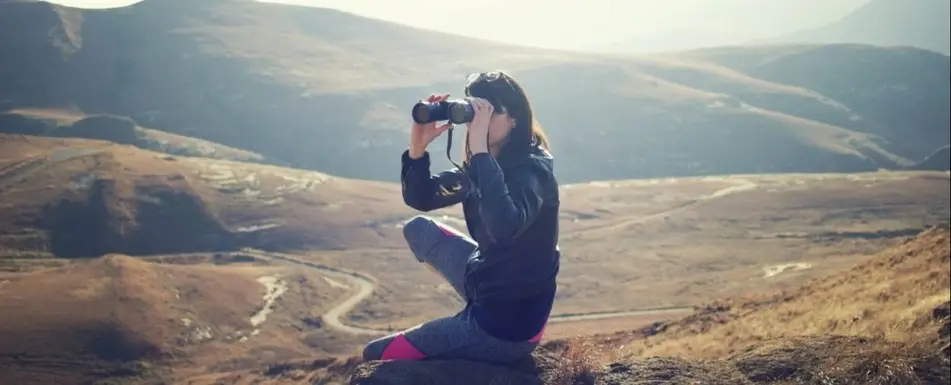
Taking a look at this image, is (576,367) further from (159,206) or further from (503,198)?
(159,206)

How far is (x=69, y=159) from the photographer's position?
10438cm

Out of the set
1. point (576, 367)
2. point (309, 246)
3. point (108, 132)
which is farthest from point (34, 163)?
point (576, 367)

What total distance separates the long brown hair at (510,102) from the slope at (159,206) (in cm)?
8839

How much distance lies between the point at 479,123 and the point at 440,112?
0.52 meters

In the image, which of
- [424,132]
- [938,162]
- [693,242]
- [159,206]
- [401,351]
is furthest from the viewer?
[938,162]

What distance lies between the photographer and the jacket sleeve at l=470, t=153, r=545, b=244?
6.17 metres

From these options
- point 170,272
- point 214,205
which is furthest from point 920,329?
point 214,205

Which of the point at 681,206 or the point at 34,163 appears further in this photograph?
the point at 681,206

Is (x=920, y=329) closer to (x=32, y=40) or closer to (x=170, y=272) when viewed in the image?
(x=170, y=272)

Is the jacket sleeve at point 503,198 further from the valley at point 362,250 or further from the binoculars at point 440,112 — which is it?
the valley at point 362,250

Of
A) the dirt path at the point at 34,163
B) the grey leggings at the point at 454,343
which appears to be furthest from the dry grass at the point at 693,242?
the grey leggings at the point at 454,343

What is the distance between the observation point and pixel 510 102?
267 inches

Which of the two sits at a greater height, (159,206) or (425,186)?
(425,186)

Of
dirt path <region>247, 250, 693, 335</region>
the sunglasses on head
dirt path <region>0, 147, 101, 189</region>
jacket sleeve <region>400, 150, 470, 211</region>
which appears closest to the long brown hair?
the sunglasses on head
